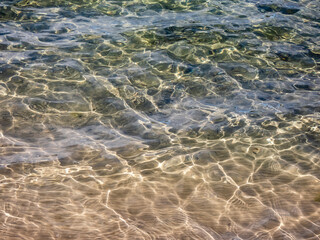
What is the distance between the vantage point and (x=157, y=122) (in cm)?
532

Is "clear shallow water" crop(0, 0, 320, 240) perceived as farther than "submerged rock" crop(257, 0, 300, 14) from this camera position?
No

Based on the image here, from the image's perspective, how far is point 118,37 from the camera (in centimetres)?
775

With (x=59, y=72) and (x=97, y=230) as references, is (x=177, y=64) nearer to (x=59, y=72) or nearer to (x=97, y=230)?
(x=59, y=72)

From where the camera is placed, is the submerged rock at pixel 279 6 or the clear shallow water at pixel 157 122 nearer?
the clear shallow water at pixel 157 122

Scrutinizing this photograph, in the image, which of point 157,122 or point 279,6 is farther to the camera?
point 279,6

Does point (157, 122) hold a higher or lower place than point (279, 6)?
lower

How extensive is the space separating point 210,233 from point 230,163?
1.31m

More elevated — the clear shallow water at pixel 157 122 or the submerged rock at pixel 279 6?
the submerged rock at pixel 279 6

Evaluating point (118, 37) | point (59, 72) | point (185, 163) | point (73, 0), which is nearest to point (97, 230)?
point (185, 163)

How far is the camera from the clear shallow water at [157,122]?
3594mm

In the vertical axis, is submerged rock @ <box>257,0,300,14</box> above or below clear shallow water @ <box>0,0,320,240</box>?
above

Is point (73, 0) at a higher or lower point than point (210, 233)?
higher

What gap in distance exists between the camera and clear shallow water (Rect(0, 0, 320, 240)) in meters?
3.59

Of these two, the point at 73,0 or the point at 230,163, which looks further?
the point at 73,0
